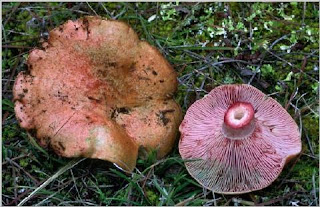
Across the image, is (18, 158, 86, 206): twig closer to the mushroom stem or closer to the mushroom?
the mushroom

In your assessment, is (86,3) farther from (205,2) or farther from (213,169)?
(213,169)

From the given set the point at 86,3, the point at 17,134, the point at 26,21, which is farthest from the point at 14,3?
the point at 17,134

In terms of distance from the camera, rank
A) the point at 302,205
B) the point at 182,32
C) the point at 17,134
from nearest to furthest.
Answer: the point at 302,205, the point at 17,134, the point at 182,32

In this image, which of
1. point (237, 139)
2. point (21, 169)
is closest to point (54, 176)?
point (21, 169)

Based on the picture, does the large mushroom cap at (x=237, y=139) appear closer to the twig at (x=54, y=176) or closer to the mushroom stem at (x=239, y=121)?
the mushroom stem at (x=239, y=121)

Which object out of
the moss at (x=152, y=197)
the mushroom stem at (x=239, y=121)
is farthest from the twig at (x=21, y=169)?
the mushroom stem at (x=239, y=121)

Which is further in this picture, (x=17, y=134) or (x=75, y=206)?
(x=17, y=134)
